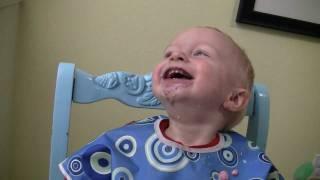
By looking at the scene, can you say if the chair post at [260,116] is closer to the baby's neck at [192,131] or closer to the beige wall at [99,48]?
the baby's neck at [192,131]

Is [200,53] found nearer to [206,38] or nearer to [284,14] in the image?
[206,38]

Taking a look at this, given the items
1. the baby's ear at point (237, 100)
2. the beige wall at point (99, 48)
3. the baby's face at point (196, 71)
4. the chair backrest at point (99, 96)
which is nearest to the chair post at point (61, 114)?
the chair backrest at point (99, 96)

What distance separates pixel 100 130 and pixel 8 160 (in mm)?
317

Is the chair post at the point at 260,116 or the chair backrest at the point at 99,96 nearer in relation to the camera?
the chair backrest at the point at 99,96

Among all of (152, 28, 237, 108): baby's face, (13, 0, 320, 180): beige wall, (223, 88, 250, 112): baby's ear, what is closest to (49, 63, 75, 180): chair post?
(152, 28, 237, 108): baby's face

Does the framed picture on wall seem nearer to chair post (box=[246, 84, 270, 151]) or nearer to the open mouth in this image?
chair post (box=[246, 84, 270, 151])

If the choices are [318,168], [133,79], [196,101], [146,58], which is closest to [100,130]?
[146,58]

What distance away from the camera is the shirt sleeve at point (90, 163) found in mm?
564

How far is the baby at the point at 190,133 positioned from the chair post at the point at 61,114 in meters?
0.07

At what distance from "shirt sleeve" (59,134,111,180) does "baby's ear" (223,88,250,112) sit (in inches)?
8.0

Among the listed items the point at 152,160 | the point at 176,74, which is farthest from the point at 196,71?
the point at 152,160

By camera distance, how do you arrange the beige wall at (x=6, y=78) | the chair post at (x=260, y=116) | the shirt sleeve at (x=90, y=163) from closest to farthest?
the shirt sleeve at (x=90, y=163) → the chair post at (x=260, y=116) → the beige wall at (x=6, y=78)

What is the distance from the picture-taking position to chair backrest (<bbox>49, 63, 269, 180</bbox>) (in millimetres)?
635

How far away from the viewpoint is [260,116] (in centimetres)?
75
